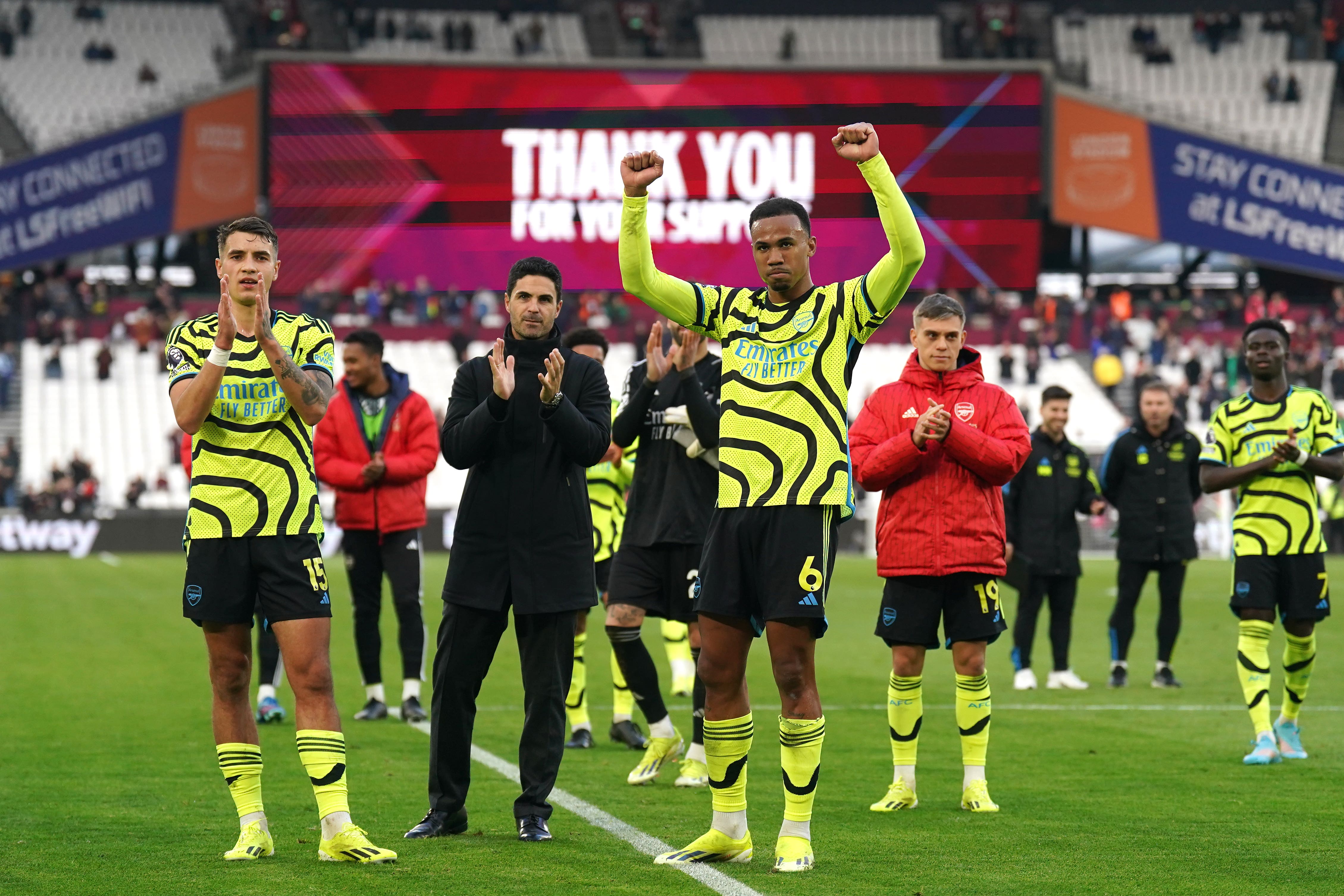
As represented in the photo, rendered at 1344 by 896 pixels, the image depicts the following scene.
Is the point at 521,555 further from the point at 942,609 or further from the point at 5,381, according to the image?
the point at 5,381

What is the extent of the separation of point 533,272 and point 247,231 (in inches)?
46.5

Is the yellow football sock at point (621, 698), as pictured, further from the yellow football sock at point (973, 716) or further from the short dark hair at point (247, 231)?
the short dark hair at point (247, 231)

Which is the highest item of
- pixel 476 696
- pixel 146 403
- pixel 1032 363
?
pixel 1032 363

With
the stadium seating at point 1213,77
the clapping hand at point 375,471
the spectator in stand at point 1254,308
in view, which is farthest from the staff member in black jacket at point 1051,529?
the stadium seating at point 1213,77

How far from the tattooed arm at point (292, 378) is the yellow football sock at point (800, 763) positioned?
2.11 meters

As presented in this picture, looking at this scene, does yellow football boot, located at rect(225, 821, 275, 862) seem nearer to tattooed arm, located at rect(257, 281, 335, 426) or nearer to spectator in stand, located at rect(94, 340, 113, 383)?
tattooed arm, located at rect(257, 281, 335, 426)

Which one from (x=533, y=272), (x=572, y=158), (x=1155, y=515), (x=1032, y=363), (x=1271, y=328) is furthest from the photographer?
(x=1032, y=363)

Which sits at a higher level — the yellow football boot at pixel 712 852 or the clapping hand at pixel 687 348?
the clapping hand at pixel 687 348

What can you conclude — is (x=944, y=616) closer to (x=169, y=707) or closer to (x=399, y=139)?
(x=169, y=707)

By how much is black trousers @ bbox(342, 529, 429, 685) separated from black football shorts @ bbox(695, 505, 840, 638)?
5297 millimetres

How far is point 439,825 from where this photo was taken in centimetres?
711

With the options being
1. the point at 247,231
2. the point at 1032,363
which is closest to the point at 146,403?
the point at 1032,363

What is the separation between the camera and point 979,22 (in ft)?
176

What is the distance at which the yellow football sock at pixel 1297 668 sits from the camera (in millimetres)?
9695
